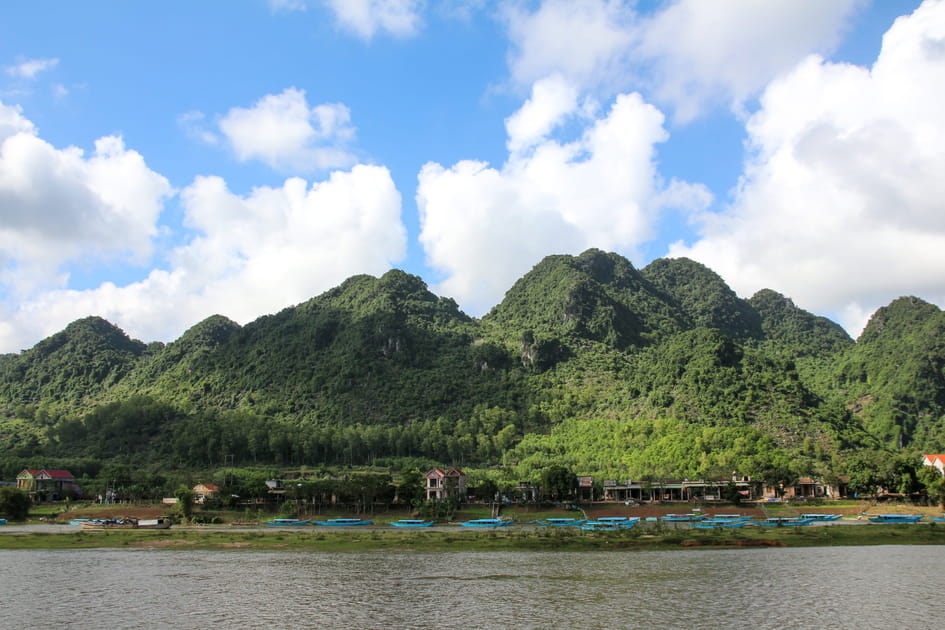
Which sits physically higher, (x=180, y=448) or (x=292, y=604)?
(x=180, y=448)

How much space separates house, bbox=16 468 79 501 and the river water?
49.6 metres

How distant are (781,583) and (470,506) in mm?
51825

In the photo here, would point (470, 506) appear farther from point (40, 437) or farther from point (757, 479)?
point (40, 437)

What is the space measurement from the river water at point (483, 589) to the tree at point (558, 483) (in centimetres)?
3295

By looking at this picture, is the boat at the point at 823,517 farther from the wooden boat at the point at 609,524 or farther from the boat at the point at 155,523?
the boat at the point at 155,523

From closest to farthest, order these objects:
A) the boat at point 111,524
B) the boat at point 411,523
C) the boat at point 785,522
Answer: the boat at point 785,522 < the boat at point 411,523 < the boat at point 111,524

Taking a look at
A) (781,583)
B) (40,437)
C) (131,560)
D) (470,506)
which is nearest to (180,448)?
(40,437)

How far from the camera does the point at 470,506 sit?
8919 cm

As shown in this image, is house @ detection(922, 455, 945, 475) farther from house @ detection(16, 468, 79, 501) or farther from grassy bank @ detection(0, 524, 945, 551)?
house @ detection(16, 468, 79, 501)

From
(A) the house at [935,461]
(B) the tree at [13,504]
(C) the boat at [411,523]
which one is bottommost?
(C) the boat at [411,523]

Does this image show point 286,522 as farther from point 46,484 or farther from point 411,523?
point 46,484

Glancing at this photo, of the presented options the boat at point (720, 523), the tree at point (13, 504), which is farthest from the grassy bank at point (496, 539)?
the tree at point (13, 504)

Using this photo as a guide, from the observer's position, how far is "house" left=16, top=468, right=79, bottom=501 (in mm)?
98875

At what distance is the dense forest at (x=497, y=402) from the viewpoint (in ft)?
373
